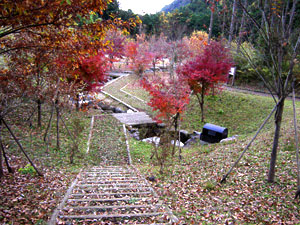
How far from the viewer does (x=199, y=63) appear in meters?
13.7

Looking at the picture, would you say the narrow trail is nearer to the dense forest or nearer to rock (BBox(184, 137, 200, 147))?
the dense forest

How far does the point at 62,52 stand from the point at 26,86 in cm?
297

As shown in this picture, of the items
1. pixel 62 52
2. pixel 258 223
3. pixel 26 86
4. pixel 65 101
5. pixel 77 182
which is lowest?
pixel 77 182

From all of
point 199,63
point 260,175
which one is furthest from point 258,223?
point 199,63

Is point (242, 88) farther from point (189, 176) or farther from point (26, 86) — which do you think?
point (26, 86)

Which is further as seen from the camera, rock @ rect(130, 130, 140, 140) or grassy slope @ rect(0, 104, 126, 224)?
rock @ rect(130, 130, 140, 140)

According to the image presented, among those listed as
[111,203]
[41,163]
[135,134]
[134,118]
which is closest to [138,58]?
[134,118]

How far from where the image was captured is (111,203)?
13.9 feet

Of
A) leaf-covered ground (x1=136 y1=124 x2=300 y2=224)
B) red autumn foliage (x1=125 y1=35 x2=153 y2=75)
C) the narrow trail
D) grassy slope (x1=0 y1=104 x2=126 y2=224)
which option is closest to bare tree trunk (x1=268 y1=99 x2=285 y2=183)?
leaf-covered ground (x1=136 y1=124 x2=300 y2=224)

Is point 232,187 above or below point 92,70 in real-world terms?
below

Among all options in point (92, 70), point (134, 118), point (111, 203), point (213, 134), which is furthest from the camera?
point (134, 118)

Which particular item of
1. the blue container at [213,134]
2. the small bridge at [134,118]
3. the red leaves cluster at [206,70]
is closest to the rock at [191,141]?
the blue container at [213,134]

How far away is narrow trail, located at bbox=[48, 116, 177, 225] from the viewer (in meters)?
3.59

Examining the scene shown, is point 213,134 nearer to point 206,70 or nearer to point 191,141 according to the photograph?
point 191,141
